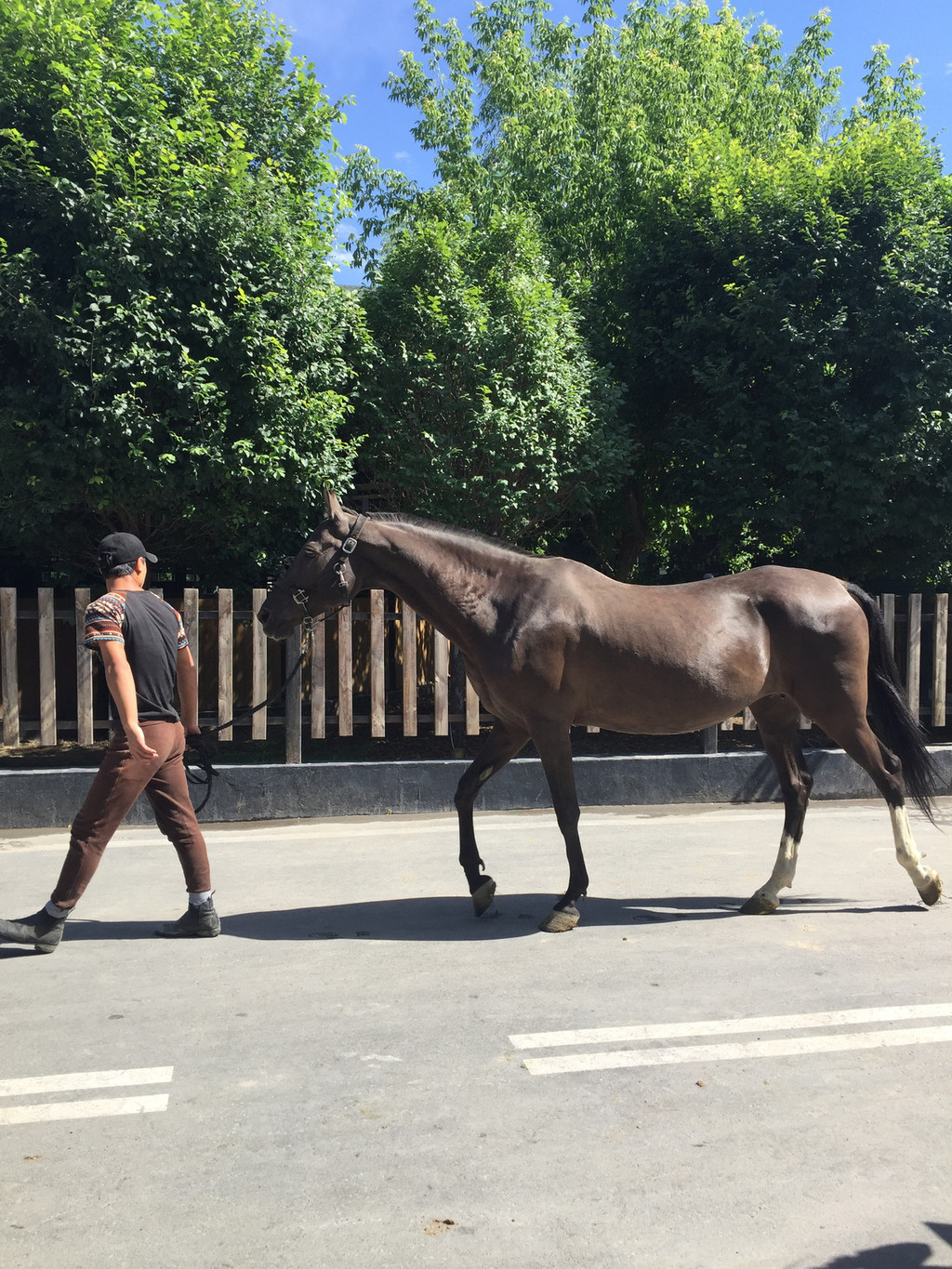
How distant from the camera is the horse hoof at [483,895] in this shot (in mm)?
5574

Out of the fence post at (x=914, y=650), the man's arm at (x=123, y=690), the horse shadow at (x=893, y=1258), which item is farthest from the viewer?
Result: the fence post at (x=914, y=650)

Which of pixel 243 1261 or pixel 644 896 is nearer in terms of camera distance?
pixel 243 1261

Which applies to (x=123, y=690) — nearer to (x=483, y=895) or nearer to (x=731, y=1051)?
(x=483, y=895)

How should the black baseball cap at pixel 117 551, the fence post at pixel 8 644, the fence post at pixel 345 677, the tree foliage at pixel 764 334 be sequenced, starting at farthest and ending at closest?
the tree foliage at pixel 764 334
the fence post at pixel 345 677
the fence post at pixel 8 644
the black baseball cap at pixel 117 551

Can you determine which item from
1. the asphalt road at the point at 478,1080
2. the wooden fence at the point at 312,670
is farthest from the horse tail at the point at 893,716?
the wooden fence at the point at 312,670

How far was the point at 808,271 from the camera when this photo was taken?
11914 millimetres

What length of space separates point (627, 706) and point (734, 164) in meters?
10.8

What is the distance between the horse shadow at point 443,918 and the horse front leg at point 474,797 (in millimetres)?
172

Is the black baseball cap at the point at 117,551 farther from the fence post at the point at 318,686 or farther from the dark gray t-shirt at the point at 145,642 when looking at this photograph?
the fence post at the point at 318,686

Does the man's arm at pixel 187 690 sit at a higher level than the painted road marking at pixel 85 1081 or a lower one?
higher

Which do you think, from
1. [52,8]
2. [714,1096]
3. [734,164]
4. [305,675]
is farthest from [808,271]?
[714,1096]

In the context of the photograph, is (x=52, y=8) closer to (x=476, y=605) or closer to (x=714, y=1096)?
(x=476, y=605)

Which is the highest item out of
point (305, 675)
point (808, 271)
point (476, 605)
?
point (808, 271)

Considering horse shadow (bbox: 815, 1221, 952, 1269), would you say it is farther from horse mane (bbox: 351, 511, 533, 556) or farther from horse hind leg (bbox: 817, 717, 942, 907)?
horse mane (bbox: 351, 511, 533, 556)
